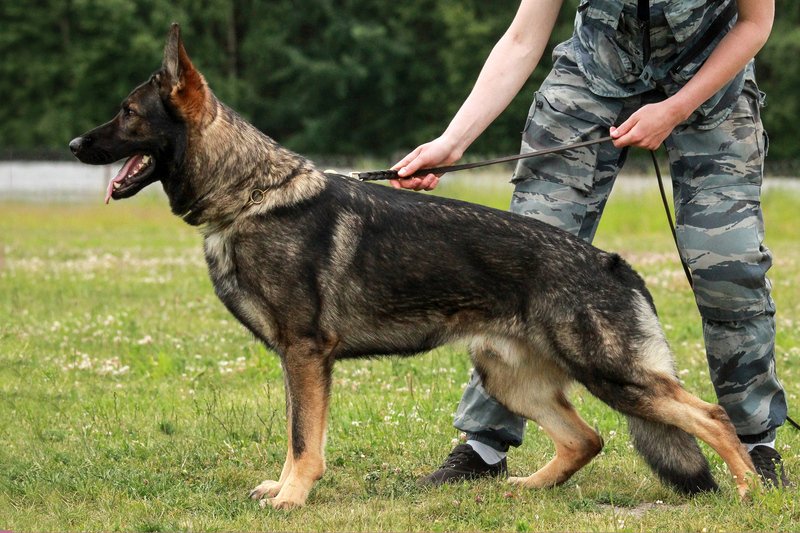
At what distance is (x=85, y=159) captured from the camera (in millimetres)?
3750

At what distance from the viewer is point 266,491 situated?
382cm

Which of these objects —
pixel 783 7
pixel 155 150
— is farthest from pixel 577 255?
pixel 783 7

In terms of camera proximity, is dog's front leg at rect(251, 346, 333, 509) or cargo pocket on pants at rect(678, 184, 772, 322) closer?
dog's front leg at rect(251, 346, 333, 509)

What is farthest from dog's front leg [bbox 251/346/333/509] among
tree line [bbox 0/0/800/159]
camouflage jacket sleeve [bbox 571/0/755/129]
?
tree line [bbox 0/0/800/159]

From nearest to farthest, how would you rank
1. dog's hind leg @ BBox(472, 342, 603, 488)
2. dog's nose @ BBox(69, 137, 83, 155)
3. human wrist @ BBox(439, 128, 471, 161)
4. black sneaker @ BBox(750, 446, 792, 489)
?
1. dog's nose @ BBox(69, 137, 83, 155)
2. black sneaker @ BBox(750, 446, 792, 489)
3. dog's hind leg @ BBox(472, 342, 603, 488)
4. human wrist @ BBox(439, 128, 471, 161)

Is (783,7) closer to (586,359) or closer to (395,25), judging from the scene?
(395,25)

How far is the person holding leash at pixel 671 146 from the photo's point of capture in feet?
12.3

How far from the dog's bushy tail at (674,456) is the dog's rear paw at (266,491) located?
5.19ft

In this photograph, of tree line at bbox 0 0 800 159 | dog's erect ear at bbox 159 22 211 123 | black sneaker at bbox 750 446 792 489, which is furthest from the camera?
tree line at bbox 0 0 800 159

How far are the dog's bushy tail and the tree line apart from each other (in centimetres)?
3365

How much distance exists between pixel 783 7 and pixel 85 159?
135 ft

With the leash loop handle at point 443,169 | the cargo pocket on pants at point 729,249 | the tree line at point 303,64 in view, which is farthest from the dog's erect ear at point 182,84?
the tree line at point 303,64

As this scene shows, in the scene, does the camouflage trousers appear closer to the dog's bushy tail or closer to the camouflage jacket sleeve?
the camouflage jacket sleeve

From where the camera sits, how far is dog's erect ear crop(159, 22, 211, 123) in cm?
361
